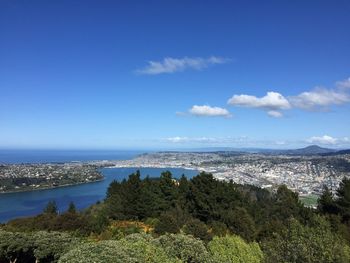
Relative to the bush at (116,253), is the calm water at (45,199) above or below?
below

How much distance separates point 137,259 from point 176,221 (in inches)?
531

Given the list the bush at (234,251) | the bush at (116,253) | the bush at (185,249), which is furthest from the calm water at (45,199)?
the bush at (116,253)

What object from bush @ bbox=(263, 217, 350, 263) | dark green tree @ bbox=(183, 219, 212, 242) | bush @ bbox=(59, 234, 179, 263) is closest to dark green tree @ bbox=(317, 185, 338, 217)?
dark green tree @ bbox=(183, 219, 212, 242)

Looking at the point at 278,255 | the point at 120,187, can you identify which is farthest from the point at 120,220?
the point at 278,255

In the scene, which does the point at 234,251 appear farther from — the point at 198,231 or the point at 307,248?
the point at 198,231

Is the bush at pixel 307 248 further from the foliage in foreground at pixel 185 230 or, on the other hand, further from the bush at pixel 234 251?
the bush at pixel 234 251

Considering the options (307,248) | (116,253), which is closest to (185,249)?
(116,253)

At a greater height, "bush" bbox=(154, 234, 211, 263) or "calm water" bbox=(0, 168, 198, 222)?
"bush" bbox=(154, 234, 211, 263)

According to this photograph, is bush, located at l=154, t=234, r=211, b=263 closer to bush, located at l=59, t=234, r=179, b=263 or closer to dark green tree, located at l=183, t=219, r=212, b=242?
bush, located at l=59, t=234, r=179, b=263

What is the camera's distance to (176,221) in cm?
2439

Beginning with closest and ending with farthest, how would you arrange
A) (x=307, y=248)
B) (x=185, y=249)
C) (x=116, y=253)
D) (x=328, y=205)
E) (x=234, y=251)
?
(x=116, y=253) → (x=307, y=248) → (x=185, y=249) → (x=234, y=251) → (x=328, y=205)

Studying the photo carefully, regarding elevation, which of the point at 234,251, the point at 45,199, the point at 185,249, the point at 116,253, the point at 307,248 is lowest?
the point at 45,199

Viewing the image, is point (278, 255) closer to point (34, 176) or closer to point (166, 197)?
point (166, 197)

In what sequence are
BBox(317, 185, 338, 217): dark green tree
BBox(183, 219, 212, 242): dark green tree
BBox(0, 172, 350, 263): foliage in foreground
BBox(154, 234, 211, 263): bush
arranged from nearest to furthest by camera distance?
BBox(0, 172, 350, 263): foliage in foreground, BBox(154, 234, 211, 263): bush, BBox(183, 219, 212, 242): dark green tree, BBox(317, 185, 338, 217): dark green tree
